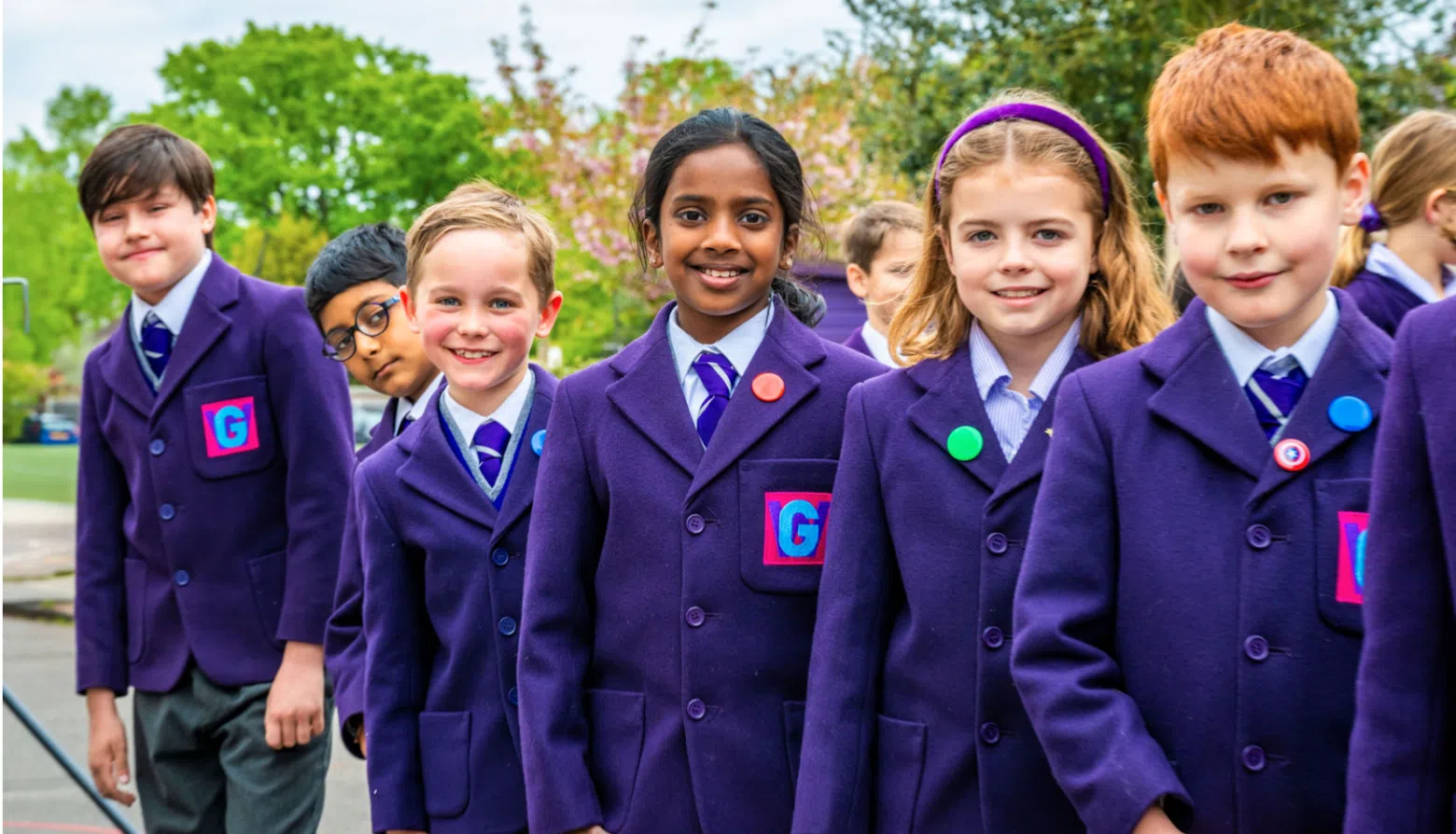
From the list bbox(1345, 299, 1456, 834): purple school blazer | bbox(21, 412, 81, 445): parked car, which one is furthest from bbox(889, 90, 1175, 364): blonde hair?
bbox(21, 412, 81, 445): parked car

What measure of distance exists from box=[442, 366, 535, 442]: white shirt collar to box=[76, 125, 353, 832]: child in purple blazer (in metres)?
0.79

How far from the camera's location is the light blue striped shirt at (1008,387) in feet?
7.79

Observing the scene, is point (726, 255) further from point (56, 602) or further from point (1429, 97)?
point (56, 602)

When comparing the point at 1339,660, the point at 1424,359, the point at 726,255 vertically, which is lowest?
the point at 1339,660

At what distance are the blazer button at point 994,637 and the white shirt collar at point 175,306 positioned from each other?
242 centimetres

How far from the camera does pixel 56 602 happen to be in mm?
13328

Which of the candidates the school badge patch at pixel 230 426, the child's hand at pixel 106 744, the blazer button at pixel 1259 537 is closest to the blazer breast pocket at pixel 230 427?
the school badge patch at pixel 230 426

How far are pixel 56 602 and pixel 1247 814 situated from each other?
13.1 m

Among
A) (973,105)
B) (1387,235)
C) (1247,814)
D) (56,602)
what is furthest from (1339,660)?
(56,602)

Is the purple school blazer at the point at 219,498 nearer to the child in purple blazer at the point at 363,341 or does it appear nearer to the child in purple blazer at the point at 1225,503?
the child in purple blazer at the point at 363,341

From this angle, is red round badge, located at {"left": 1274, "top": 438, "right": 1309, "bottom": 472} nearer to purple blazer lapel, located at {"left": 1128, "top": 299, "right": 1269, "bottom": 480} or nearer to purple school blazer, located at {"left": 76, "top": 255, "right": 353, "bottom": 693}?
purple blazer lapel, located at {"left": 1128, "top": 299, "right": 1269, "bottom": 480}

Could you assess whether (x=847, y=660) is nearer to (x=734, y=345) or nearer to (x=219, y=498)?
(x=734, y=345)

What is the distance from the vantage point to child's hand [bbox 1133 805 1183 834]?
6.29ft

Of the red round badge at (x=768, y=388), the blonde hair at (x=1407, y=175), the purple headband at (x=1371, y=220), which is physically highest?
the blonde hair at (x=1407, y=175)
